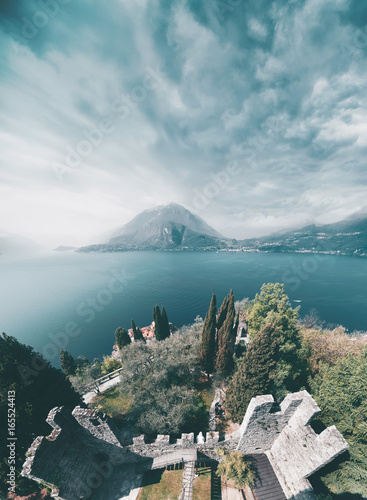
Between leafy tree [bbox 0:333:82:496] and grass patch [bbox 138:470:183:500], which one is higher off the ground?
leafy tree [bbox 0:333:82:496]

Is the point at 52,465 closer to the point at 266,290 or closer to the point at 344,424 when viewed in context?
the point at 344,424

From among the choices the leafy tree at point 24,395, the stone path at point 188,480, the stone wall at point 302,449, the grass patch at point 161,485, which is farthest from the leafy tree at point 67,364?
the stone wall at point 302,449

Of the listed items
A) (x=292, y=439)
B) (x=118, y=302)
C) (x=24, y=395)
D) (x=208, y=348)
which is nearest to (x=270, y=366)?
(x=292, y=439)

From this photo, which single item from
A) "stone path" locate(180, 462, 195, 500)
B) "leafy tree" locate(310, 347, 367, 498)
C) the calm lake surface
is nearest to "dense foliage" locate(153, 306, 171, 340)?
"stone path" locate(180, 462, 195, 500)

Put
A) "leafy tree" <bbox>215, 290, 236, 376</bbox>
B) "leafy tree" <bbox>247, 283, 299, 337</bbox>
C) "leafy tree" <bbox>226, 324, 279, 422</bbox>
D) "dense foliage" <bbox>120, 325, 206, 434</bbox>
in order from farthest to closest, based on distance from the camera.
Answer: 1. "leafy tree" <bbox>215, 290, 236, 376</bbox>
2. "leafy tree" <bbox>247, 283, 299, 337</bbox>
3. "dense foliage" <bbox>120, 325, 206, 434</bbox>
4. "leafy tree" <bbox>226, 324, 279, 422</bbox>

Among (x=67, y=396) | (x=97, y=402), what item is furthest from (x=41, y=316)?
(x=67, y=396)

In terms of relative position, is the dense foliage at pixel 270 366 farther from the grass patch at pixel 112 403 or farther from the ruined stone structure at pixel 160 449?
the grass patch at pixel 112 403

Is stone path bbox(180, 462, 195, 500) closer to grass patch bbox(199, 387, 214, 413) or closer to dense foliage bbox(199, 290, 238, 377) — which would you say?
grass patch bbox(199, 387, 214, 413)
